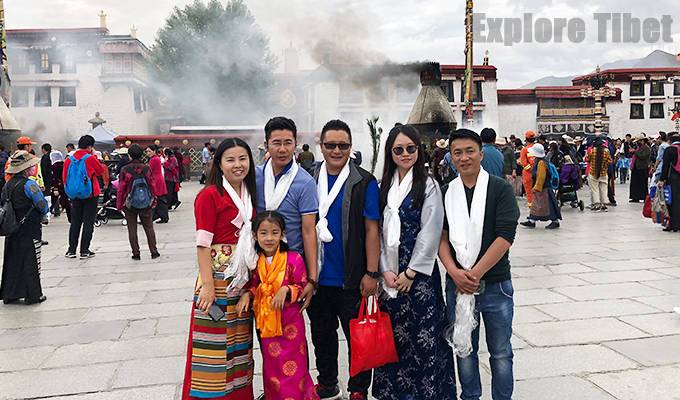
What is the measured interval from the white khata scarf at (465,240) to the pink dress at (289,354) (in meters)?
0.84

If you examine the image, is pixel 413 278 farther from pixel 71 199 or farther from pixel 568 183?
pixel 568 183

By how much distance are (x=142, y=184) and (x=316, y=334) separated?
5.21 metres

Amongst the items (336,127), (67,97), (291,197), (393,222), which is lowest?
(393,222)

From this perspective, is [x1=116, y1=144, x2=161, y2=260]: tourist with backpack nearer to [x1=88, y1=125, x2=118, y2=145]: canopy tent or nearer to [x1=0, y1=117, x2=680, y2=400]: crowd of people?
[x1=0, y1=117, x2=680, y2=400]: crowd of people

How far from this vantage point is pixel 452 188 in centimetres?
298

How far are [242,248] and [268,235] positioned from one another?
153mm

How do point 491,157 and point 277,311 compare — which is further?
point 491,157

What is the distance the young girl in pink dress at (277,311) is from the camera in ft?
9.46

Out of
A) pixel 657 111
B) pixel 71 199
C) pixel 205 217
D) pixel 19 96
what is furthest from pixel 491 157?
pixel 657 111

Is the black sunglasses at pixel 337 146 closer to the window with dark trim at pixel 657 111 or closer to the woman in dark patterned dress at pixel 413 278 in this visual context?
the woman in dark patterned dress at pixel 413 278

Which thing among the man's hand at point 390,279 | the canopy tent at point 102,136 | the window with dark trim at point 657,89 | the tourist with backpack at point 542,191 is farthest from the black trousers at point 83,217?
the window with dark trim at point 657,89

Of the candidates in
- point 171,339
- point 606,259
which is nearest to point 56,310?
point 171,339

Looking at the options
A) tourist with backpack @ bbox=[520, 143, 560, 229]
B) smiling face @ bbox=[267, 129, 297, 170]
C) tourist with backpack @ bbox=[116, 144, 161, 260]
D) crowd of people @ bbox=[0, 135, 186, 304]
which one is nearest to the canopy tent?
crowd of people @ bbox=[0, 135, 186, 304]

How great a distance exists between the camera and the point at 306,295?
3.02 metres
